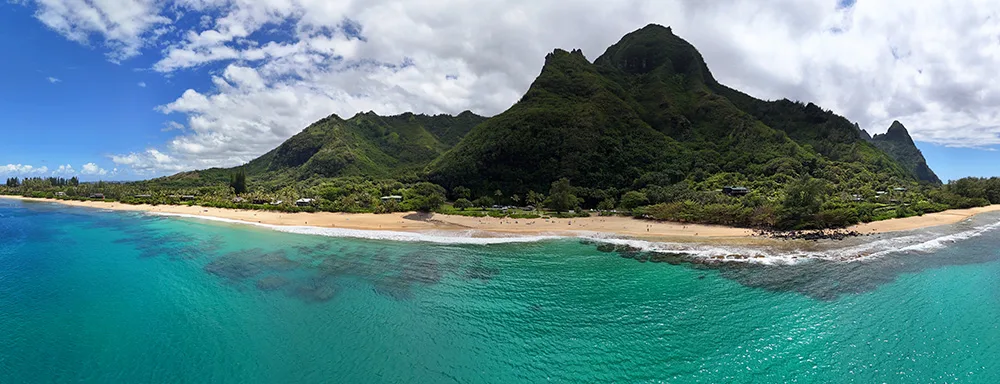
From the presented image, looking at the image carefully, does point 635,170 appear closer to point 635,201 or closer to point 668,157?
point 668,157

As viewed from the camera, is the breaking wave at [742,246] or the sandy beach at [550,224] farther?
the sandy beach at [550,224]

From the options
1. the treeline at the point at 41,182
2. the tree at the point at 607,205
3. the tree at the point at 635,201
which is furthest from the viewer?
the treeline at the point at 41,182

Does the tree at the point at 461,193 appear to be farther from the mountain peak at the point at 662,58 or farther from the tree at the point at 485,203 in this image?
the mountain peak at the point at 662,58

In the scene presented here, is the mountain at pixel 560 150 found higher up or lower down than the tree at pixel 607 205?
higher up

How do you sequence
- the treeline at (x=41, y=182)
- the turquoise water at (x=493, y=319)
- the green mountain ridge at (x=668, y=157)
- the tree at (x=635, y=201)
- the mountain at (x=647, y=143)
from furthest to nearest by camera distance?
the treeline at (x=41, y=182), the mountain at (x=647, y=143), the tree at (x=635, y=201), the green mountain ridge at (x=668, y=157), the turquoise water at (x=493, y=319)

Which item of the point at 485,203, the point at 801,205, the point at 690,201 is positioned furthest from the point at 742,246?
the point at 485,203

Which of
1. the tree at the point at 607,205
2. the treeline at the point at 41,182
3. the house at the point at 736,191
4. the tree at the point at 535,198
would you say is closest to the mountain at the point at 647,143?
the house at the point at 736,191

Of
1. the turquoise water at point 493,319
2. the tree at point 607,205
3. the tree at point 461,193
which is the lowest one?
the turquoise water at point 493,319
